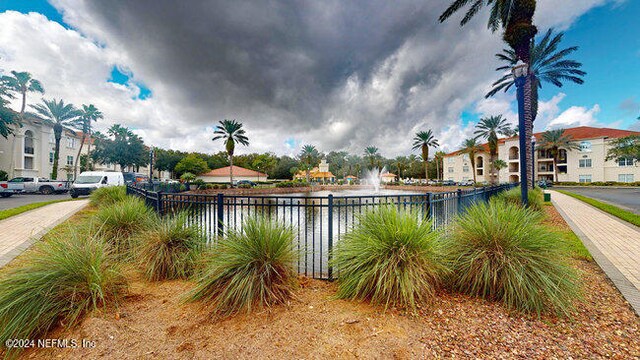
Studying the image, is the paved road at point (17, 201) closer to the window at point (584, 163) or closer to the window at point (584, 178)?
the window at point (584, 178)

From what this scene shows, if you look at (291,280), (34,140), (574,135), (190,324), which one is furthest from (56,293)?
(574,135)

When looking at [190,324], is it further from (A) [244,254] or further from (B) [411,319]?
(B) [411,319]

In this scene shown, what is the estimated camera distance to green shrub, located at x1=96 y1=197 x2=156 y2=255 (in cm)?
505

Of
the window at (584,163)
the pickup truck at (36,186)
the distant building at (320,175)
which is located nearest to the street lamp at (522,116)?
the pickup truck at (36,186)

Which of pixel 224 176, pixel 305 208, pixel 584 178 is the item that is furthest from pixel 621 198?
pixel 224 176

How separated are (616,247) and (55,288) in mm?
10552

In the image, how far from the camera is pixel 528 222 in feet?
12.3

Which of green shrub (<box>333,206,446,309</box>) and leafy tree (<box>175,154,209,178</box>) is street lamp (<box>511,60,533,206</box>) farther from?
leafy tree (<box>175,154,209,178</box>)

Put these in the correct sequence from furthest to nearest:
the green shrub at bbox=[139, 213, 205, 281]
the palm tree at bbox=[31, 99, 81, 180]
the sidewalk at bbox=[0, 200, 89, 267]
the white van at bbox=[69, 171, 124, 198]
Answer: the palm tree at bbox=[31, 99, 81, 180], the white van at bbox=[69, 171, 124, 198], the sidewalk at bbox=[0, 200, 89, 267], the green shrub at bbox=[139, 213, 205, 281]

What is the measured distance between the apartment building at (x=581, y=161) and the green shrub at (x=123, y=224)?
196 ft

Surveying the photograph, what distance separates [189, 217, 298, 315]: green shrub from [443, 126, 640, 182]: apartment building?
59.0 meters

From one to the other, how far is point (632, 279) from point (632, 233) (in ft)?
16.4

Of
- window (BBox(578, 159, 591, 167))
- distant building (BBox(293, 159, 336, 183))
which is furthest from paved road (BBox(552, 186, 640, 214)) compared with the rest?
distant building (BBox(293, 159, 336, 183))

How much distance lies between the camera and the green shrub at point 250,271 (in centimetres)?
318
